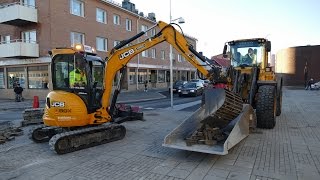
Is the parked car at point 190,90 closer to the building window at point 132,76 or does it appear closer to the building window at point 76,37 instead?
the building window at point 132,76

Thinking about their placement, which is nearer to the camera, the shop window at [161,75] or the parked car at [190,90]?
the parked car at [190,90]

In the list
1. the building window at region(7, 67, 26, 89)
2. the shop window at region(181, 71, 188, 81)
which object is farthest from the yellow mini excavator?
the shop window at region(181, 71, 188, 81)

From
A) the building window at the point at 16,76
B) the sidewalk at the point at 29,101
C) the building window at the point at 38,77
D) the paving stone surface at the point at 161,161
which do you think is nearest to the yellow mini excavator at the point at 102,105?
the paving stone surface at the point at 161,161

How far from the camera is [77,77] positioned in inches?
303

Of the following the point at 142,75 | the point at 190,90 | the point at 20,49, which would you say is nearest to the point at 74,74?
the point at 20,49

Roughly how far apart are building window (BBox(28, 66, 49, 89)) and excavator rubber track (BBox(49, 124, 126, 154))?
1796 centimetres

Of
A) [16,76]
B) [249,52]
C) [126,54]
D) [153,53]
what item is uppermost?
[153,53]

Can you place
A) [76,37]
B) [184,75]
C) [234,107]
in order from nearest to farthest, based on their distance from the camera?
1. [234,107]
2. [76,37]
3. [184,75]

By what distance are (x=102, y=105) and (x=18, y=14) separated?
1796cm

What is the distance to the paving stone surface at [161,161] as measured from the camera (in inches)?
217

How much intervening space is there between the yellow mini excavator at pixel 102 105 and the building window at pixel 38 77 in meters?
17.4

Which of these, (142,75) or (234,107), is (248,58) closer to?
(234,107)

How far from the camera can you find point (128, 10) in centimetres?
3259

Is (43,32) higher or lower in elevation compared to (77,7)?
lower
